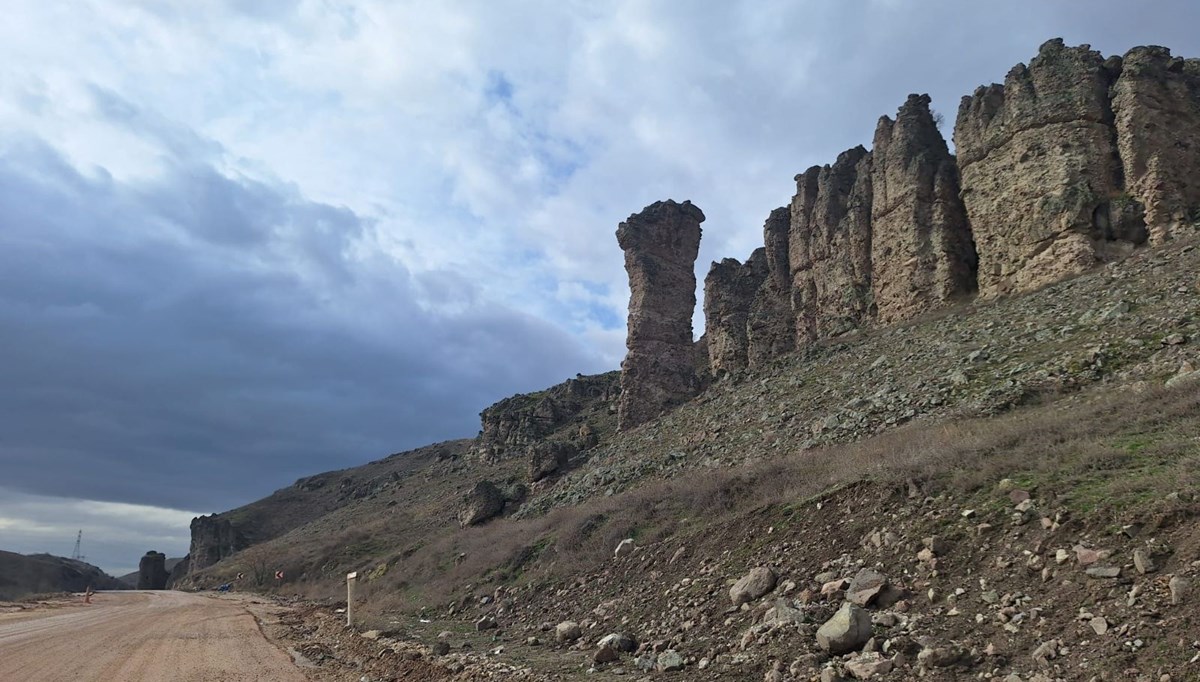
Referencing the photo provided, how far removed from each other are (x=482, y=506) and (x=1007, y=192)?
35.2m

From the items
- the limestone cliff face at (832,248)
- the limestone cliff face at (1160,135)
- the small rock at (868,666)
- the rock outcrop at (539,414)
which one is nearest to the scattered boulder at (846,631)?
the small rock at (868,666)

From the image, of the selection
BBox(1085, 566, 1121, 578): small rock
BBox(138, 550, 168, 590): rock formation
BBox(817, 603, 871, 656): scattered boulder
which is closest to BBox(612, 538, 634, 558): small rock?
BBox(817, 603, 871, 656): scattered boulder

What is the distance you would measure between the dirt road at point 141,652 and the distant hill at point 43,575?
7251 cm

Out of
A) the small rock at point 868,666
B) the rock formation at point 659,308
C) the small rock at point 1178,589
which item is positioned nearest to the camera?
the small rock at point 1178,589

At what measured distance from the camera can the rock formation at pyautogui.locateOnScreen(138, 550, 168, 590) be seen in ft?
315

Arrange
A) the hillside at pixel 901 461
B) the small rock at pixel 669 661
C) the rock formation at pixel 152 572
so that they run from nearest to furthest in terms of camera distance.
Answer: the hillside at pixel 901 461
the small rock at pixel 669 661
the rock formation at pixel 152 572

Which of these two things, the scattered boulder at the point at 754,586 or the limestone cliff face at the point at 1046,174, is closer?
the scattered boulder at the point at 754,586

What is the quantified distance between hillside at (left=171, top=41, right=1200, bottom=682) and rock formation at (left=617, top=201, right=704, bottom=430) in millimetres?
281

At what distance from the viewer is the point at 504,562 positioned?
70.1 feet

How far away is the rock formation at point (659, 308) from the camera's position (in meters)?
52.8

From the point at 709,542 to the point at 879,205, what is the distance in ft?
116

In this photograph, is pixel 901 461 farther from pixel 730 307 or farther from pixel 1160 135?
pixel 730 307

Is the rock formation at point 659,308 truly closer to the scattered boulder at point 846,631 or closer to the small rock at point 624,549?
the small rock at point 624,549

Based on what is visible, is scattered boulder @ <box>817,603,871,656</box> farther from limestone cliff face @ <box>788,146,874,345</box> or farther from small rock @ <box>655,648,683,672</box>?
limestone cliff face @ <box>788,146,874,345</box>
